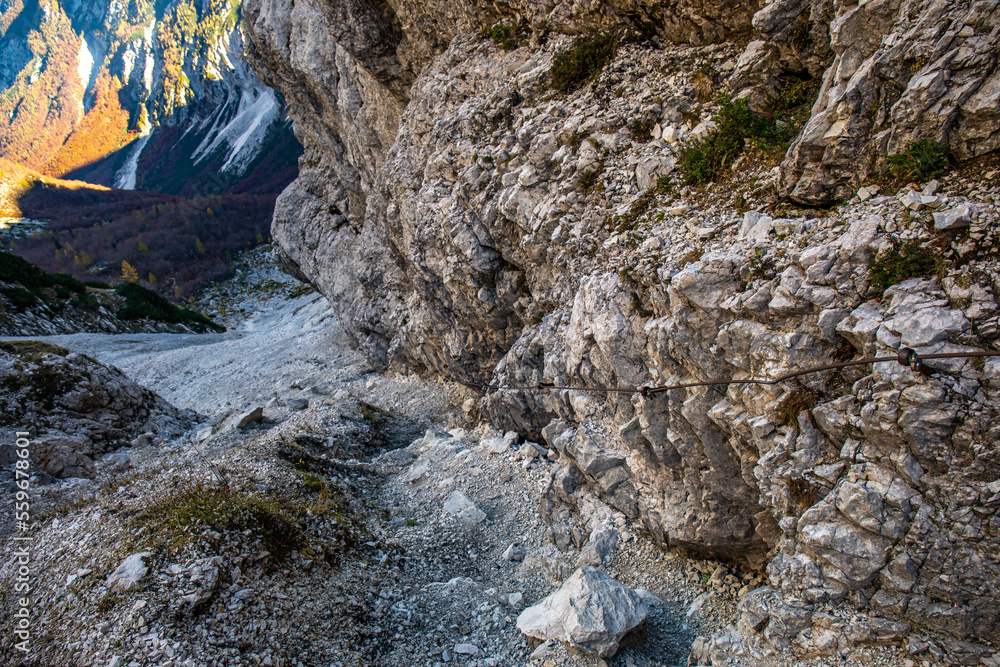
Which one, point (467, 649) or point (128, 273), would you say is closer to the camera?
point (467, 649)

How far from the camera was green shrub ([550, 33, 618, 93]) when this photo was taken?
31.2 feet

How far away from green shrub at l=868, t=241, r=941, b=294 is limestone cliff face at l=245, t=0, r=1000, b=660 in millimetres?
79

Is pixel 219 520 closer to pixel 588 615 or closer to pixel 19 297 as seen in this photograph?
pixel 588 615

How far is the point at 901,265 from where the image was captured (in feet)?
14.9

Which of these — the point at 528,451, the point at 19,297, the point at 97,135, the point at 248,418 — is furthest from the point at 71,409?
the point at 97,135

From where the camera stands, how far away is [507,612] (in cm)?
674

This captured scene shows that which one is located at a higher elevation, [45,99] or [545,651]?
[45,99]

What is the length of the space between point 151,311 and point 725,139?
47351mm

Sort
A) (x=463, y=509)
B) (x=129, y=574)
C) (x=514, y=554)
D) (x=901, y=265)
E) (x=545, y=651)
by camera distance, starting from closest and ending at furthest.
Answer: (x=901, y=265), (x=545, y=651), (x=129, y=574), (x=514, y=554), (x=463, y=509)

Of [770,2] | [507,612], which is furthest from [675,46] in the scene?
[507,612]

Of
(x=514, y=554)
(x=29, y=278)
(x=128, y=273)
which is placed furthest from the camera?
(x=128, y=273)

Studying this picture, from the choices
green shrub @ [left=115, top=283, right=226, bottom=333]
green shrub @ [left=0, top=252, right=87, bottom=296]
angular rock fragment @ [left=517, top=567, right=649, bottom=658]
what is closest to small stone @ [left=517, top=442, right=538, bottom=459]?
angular rock fragment @ [left=517, top=567, right=649, bottom=658]

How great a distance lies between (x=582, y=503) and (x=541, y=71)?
9.23 metres

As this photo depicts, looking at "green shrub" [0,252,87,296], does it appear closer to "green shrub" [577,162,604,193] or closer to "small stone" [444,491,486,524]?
"small stone" [444,491,486,524]
